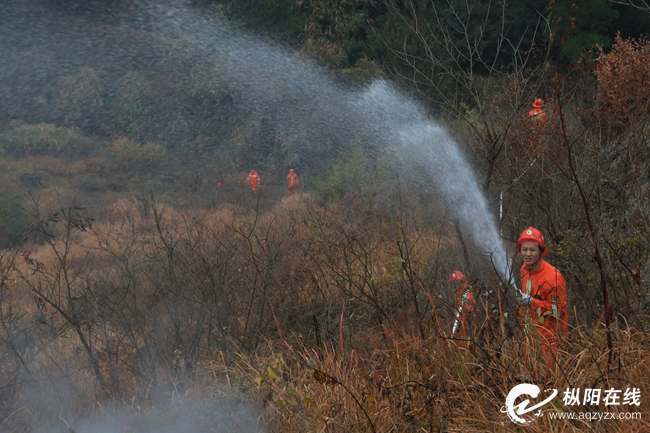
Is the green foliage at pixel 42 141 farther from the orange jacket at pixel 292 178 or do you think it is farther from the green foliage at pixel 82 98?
the orange jacket at pixel 292 178

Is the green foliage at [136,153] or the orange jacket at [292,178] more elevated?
the orange jacket at [292,178]

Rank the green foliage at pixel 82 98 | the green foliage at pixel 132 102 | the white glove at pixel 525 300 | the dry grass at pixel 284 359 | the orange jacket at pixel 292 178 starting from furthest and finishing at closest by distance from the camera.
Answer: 1. the green foliage at pixel 82 98
2. the green foliage at pixel 132 102
3. the orange jacket at pixel 292 178
4. the white glove at pixel 525 300
5. the dry grass at pixel 284 359

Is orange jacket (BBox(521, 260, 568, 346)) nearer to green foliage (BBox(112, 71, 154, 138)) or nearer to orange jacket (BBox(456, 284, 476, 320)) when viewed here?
orange jacket (BBox(456, 284, 476, 320))

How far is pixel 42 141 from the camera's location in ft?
79.0

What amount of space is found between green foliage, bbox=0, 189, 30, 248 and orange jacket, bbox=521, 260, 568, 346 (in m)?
12.0

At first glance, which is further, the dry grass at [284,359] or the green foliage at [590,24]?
the green foliage at [590,24]

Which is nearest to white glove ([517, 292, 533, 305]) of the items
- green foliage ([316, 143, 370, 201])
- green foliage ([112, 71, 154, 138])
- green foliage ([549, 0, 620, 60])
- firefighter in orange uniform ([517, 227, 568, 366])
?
firefighter in orange uniform ([517, 227, 568, 366])

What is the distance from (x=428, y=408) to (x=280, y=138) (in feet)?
64.2

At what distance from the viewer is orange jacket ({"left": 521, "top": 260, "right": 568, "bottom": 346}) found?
4.16 metres

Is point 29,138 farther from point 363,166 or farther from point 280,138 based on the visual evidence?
point 363,166

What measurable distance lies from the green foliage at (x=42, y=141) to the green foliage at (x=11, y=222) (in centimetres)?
945

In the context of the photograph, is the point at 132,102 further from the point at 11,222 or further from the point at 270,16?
the point at 11,222

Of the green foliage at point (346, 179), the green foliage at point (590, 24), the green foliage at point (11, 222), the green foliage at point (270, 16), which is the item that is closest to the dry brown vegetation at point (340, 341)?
the green foliage at point (346, 179)

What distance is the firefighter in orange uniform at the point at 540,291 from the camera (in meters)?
4.15
